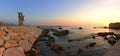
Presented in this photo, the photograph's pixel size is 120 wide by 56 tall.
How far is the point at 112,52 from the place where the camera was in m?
10.0

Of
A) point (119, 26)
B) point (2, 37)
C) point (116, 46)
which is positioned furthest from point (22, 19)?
point (119, 26)

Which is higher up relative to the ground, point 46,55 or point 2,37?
point 2,37

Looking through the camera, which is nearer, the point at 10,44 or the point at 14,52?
the point at 14,52

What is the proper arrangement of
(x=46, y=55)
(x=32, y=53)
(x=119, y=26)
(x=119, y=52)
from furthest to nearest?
1. (x=119, y=26)
2. (x=46, y=55)
3. (x=32, y=53)
4. (x=119, y=52)

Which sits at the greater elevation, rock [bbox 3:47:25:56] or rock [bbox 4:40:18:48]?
rock [bbox 4:40:18:48]

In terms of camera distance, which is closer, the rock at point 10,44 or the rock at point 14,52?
the rock at point 14,52

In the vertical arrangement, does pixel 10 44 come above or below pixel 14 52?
above

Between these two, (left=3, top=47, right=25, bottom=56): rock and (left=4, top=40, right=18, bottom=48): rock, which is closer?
(left=3, top=47, right=25, bottom=56): rock

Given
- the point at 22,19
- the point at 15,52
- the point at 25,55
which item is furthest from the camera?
the point at 22,19

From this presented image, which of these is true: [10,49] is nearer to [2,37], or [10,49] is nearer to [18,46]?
[18,46]

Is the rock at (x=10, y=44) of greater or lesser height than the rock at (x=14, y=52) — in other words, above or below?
above

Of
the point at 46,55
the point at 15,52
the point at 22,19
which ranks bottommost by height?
the point at 46,55

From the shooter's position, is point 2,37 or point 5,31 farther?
point 5,31

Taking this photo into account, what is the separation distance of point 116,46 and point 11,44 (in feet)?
32.3
